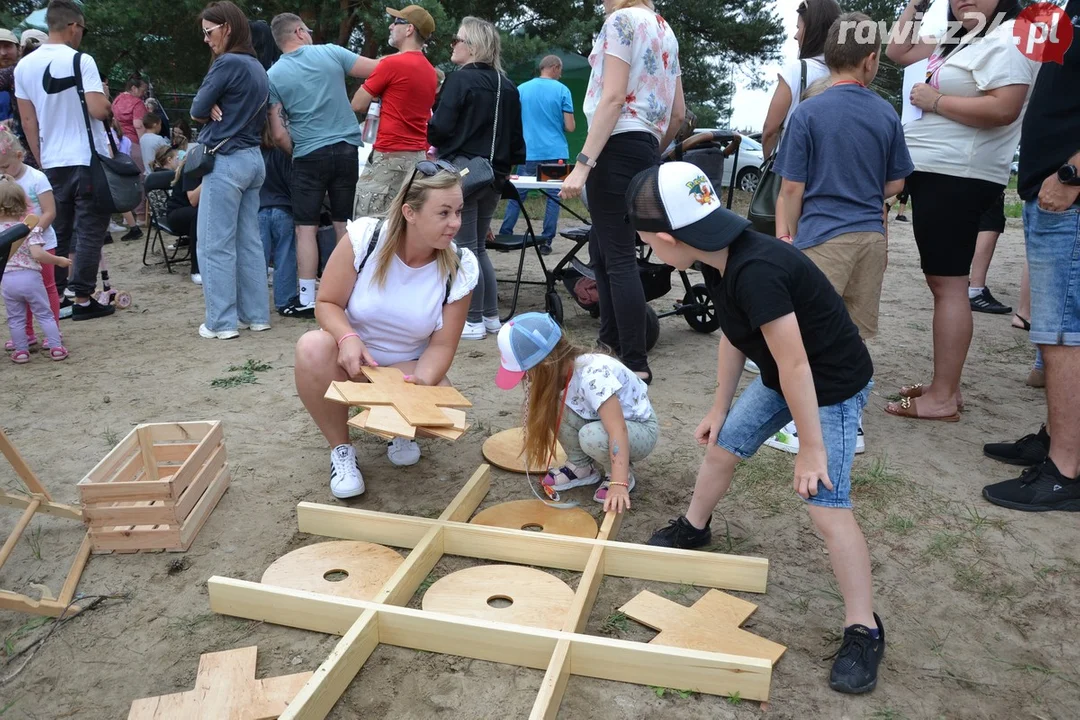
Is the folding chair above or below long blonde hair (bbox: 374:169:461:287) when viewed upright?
below

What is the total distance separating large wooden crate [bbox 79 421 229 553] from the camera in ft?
8.63

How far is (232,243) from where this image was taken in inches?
Answer: 202

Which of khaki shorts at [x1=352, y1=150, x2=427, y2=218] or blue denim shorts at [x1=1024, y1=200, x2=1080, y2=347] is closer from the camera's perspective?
blue denim shorts at [x1=1024, y1=200, x2=1080, y2=347]

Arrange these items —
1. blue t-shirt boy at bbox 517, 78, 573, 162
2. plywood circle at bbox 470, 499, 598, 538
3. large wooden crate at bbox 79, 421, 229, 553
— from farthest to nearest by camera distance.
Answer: blue t-shirt boy at bbox 517, 78, 573, 162, plywood circle at bbox 470, 499, 598, 538, large wooden crate at bbox 79, 421, 229, 553

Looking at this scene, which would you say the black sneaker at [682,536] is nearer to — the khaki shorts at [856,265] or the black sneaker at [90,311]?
the khaki shorts at [856,265]

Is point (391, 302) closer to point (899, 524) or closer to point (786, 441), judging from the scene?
point (786, 441)

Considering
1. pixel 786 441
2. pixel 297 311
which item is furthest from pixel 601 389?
pixel 297 311

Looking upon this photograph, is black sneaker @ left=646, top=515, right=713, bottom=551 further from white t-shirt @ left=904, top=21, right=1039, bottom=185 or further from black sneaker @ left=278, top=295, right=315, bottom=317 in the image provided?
black sneaker @ left=278, top=295, right=315, bottom=317

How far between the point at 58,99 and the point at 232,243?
159cm

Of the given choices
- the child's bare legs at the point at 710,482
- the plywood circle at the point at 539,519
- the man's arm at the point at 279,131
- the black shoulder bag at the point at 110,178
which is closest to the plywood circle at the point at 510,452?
the plywood circle at the point at 539,519

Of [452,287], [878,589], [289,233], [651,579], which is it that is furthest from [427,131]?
[878,589]

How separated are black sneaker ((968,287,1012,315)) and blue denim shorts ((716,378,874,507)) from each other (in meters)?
4.42

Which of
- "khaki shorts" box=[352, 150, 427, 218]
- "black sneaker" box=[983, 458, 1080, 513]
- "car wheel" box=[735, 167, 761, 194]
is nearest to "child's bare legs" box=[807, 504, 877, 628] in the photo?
"black sneaker" box=[983, 458, 1080, 513]

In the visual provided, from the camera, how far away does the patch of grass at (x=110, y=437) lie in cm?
357
